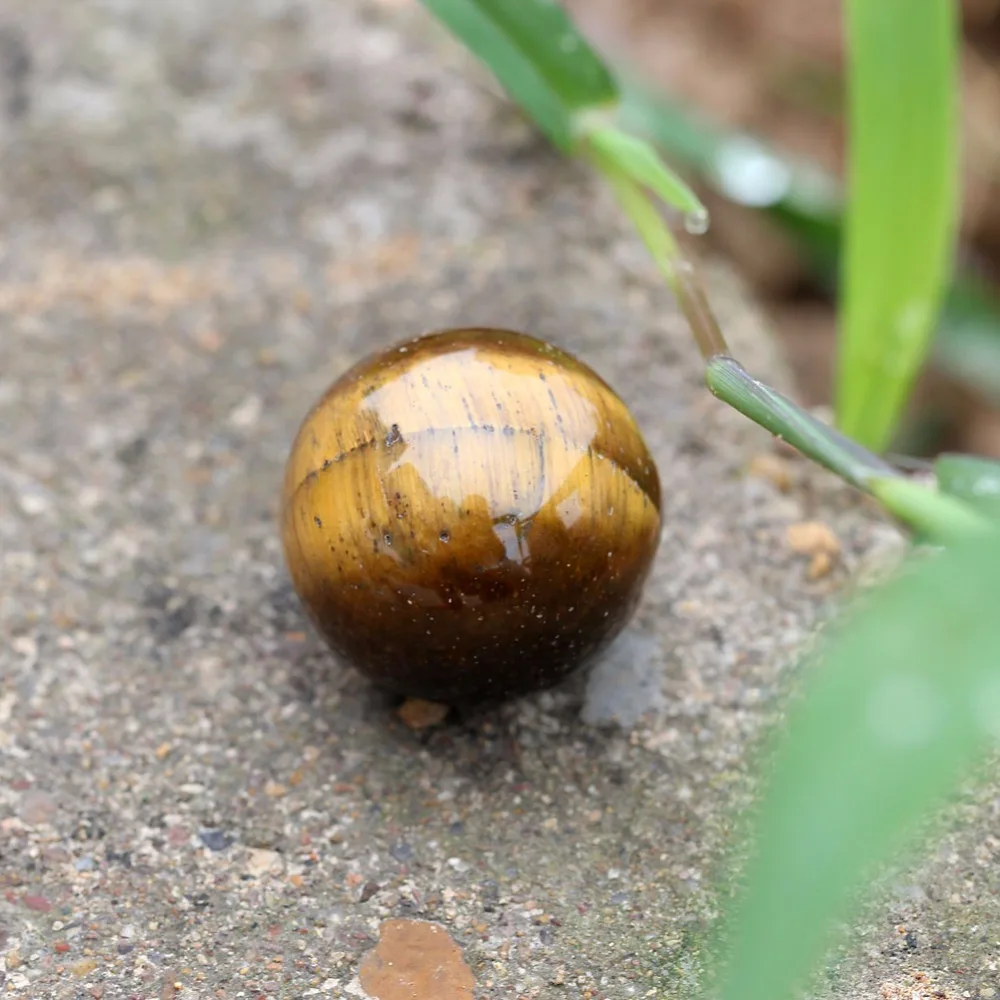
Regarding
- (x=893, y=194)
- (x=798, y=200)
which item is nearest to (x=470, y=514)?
(x=893, y=194)

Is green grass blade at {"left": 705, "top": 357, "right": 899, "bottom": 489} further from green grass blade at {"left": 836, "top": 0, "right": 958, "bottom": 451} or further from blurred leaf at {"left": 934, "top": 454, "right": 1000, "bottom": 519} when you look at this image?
green grass blade at {"left": 836, "top": 0, "right": 958, "bottom": 451}

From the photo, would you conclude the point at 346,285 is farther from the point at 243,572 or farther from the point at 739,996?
the point at 739,996

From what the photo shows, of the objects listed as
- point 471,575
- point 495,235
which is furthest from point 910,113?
point 471,575

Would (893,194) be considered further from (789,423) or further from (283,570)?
(283,570)

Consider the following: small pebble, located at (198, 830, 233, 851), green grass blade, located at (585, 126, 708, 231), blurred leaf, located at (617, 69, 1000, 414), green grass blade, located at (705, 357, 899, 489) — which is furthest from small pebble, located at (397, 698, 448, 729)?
blurred leaf, located at (617, 69, 1000, 414)

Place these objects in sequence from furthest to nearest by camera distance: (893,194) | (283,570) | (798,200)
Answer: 1. (798,200)
2. (893,194)
3. (283,570)

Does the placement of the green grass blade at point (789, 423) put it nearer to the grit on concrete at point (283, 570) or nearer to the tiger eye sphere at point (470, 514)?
the tiger eye sphere at point (470, 514)

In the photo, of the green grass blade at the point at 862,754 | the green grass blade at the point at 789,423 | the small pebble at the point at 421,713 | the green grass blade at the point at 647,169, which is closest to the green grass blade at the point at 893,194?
the green grass blade at the point at 647,169
